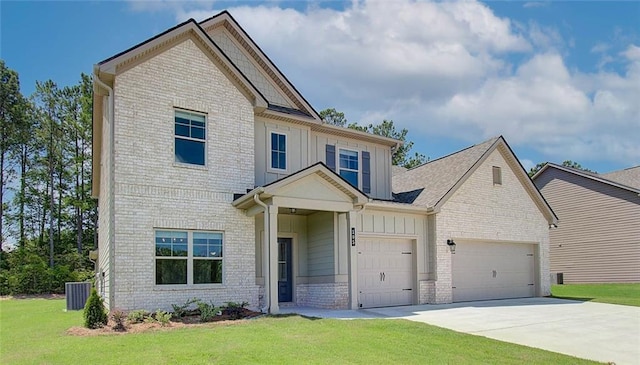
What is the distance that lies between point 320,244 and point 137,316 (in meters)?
6.16

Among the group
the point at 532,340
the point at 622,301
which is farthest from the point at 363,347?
the point at 622,301

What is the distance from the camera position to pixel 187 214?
1381 cm

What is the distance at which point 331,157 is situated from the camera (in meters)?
18.3

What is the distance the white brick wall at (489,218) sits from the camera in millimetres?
18172

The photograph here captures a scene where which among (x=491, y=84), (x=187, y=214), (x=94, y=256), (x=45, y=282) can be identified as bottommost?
(x=45, y=282)

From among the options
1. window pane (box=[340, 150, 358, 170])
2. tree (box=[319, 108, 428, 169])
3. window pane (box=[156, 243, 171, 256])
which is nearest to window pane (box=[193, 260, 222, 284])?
window pane (box=[156, 243, 171, 256])

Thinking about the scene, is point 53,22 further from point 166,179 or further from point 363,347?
point 363,347

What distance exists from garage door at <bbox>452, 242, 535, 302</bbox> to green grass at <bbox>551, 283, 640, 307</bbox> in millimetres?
1728

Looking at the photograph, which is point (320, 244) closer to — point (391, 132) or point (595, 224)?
point (595, 224)

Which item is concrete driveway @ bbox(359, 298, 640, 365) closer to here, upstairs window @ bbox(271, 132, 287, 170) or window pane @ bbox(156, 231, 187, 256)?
upstairs window @ bbox(271, 132, 287, 170)

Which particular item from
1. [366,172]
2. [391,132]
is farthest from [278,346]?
[391,132]

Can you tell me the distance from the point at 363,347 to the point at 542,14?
11.0 meters

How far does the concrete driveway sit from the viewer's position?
397 inches

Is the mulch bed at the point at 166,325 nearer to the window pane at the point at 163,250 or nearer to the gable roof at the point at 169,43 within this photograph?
the window pane at the point at 163,250
